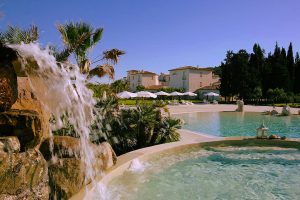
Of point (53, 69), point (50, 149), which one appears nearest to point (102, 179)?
point (50, 149)

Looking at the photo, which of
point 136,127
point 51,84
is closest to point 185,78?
point 136,127

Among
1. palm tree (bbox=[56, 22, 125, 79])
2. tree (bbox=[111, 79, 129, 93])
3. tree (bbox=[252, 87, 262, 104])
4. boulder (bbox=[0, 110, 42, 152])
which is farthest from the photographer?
tree (bbox=[252, 87, 262, 104])

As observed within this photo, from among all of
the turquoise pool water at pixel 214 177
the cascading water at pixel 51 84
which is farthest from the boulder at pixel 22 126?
the turquoise pool water at pixel 214 177

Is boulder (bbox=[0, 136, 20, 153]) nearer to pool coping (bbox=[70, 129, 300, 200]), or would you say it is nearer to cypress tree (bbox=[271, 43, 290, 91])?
pool coping (bbox=[70, 129, 300, 200])

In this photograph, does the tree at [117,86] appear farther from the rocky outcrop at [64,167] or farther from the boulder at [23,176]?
the boulder at [23,176]

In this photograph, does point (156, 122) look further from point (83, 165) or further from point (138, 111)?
point (83, 165)

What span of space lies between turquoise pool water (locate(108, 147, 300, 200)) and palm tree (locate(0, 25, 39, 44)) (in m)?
6.32

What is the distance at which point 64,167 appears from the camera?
17.6ft

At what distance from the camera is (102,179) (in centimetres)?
643

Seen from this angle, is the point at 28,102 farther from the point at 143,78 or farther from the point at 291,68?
the point at 143,78

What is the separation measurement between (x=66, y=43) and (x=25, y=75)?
10.4 meters

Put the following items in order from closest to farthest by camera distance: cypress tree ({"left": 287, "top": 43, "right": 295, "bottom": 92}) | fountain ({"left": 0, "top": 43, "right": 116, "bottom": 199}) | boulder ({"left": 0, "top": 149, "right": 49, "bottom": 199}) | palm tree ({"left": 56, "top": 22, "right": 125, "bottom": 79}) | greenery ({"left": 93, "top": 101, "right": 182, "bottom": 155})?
boulder ({"left": 0, "top": 149, "right": 49, "bottom": 199})
fountain ({"left": 0, "top": 43, "right": 116, "bottom": 199})
greenery ({"left": 93, "top": 101, "right": 182, "bottom": 155})
palm tree ({"left": 56, "top": 22, "right": 125, "bottom": 79})
cypress tree ({"left": 287, "top": 43, "right": 295, "bottom": 92})

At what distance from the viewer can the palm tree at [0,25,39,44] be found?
10539mm

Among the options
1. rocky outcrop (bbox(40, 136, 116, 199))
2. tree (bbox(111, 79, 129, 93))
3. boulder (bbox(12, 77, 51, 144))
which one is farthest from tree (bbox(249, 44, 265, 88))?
boulder (bbox(12, 77, 51, 144))
